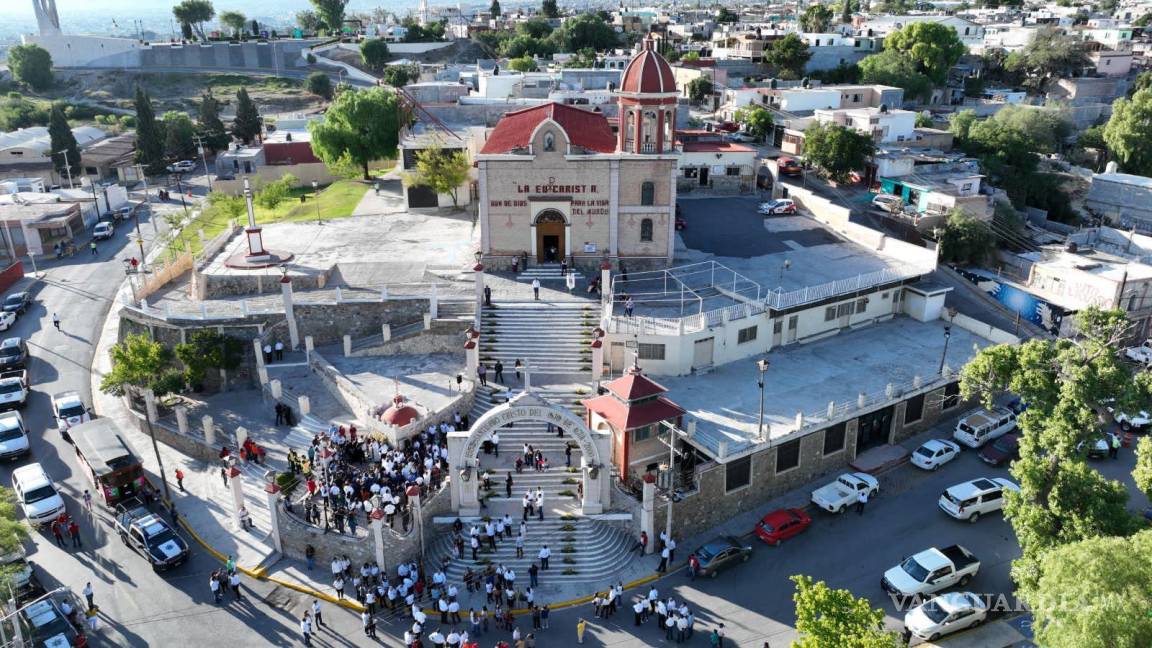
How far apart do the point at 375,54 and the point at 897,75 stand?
246ft

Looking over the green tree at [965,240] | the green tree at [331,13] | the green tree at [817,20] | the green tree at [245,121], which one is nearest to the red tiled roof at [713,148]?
the green tree at [965,240]

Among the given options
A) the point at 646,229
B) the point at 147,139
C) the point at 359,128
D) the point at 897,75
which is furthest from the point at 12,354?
the point at 897,75

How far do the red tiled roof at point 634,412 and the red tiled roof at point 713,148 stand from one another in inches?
1288

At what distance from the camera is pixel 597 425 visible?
30.1m

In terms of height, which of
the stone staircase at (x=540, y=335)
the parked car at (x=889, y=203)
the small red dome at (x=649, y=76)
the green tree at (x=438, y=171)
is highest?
the small red dome at (x=649, y=76)

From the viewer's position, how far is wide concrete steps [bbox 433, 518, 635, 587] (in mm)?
26781

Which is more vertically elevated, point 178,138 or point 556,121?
point 556,121

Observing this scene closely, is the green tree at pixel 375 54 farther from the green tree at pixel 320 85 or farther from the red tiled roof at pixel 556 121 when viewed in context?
the red tiled roof at pixel 556 121

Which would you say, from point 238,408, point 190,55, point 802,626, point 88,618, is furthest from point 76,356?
point 190,55

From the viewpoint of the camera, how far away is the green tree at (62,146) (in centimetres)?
7431

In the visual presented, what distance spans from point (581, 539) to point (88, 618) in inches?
624

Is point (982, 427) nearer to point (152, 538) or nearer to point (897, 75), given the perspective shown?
point (152, 538)

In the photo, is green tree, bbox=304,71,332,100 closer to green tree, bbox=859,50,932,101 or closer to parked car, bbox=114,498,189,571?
green tree, bbox=859,50,932,101

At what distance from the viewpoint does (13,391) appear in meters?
38.2
